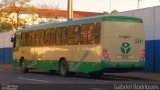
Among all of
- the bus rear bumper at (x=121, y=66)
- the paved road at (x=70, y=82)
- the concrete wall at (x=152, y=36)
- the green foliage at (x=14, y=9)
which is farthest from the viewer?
the green foliage at (x=14, y=9)

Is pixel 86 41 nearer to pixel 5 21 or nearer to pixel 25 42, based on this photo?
pixel 25 42

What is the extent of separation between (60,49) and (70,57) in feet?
4.70

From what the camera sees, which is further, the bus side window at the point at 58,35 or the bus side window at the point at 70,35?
the bus side window at the point at 58,35

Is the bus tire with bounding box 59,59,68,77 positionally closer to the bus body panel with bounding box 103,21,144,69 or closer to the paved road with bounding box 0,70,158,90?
the paved road with bounding box 0,70,158,90

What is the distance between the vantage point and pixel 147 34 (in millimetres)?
34219

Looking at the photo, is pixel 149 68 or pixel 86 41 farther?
pixel 149 68

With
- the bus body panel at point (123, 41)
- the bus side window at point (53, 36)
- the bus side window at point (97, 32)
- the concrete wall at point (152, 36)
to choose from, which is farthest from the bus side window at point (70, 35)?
the concrete wall at point (152, 36)

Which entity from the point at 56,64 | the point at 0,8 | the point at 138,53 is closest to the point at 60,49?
the point at 56,64

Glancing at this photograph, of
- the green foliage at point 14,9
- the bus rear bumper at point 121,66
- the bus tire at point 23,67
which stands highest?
the green foliage at point 14,9

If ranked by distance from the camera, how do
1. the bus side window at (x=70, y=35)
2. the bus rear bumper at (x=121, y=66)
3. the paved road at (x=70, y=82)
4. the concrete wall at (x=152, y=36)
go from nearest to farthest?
the paved road at (x=70, y=82)
the bus rear bumper at (x=121, y=66)
the bus side window at (x=70, y=35)
the concrete wall at (x=152, y=36)

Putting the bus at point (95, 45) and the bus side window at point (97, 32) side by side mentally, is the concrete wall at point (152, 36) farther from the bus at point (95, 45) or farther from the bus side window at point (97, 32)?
the bus side window at point (97, 32)

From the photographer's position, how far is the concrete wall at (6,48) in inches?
2222

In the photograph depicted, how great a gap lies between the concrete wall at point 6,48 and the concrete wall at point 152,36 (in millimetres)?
24449

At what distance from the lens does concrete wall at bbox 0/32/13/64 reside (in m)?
56.4
